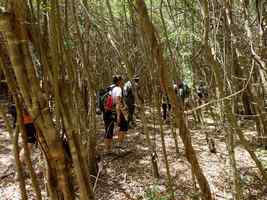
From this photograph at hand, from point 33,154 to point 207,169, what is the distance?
3343 mm

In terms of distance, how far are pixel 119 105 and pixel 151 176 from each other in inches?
53.1

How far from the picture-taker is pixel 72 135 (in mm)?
1993

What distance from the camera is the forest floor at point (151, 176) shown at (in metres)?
5.59

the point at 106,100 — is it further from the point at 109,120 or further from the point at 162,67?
the point at 162,67

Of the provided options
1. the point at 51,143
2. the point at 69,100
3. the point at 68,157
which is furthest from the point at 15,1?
the point at 68,157

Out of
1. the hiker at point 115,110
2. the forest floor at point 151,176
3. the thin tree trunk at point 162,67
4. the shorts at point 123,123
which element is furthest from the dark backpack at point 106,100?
the thin tree trunk at point 162,67

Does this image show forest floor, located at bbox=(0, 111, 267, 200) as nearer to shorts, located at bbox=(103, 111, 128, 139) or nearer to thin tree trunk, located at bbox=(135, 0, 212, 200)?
shorts, located at bbox=(103, 111, 128, 139)

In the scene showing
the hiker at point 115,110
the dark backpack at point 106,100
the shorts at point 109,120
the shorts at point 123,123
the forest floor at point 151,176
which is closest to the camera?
the forest floor at point 151,176

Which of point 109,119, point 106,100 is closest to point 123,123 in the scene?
point 109,119

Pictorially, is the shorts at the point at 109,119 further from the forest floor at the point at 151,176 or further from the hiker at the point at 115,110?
the forest floor at the point at 151,176

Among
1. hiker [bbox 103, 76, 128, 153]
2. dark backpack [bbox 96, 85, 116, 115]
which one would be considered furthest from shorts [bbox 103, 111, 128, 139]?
dark backpack [bbox 96, 85, 116, 115]

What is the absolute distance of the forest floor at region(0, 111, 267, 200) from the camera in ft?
18.4

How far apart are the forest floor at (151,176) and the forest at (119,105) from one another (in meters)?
0.02

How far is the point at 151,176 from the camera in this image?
245 inches
